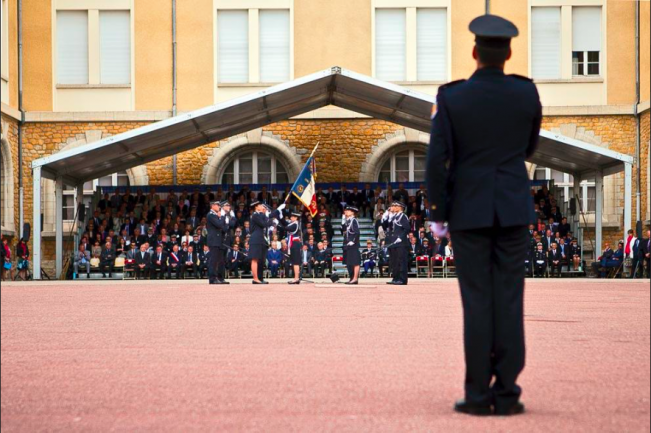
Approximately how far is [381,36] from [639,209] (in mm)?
11155

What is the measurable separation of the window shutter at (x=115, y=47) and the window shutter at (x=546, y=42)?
14.7 meters

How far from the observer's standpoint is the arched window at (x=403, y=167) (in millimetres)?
42812

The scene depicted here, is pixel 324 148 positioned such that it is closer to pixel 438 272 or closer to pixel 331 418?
pixel 438 272

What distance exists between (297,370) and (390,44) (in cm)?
3485

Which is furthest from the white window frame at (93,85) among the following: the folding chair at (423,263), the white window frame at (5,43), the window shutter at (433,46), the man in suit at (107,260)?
the folding chair at (423,263)

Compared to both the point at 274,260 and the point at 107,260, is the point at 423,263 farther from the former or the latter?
the point at 107,260

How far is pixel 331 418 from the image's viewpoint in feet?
20.5

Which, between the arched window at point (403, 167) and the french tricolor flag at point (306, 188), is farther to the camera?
the arched window at point (403, 167)

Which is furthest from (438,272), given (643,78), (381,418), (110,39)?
(381,418)

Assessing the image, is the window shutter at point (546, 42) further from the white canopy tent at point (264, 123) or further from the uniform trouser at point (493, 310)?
the uniform trouser at point (493, 310)

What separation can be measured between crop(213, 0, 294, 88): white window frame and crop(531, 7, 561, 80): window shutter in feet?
28.8

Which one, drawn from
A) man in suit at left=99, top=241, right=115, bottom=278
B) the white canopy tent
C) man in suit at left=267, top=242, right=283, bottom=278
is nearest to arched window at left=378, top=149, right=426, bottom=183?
the white canopy tent

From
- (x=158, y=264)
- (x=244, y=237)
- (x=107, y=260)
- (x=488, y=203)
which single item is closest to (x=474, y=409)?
(x=488, y=203)

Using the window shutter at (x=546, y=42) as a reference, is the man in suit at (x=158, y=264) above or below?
below
